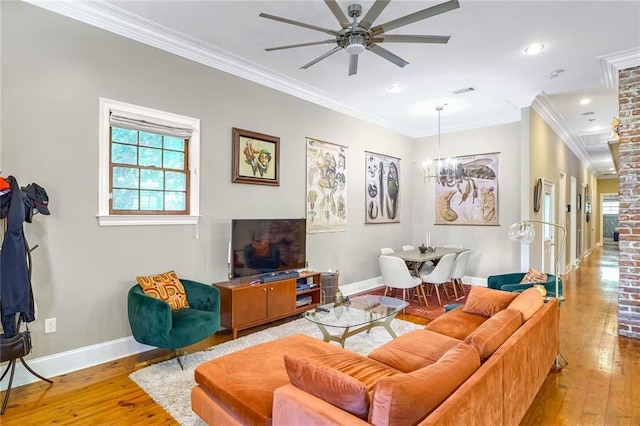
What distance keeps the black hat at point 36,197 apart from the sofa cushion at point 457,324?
3319 millimetres

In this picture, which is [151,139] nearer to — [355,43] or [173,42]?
[173,42]

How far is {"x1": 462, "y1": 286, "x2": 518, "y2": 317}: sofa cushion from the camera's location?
127 inches

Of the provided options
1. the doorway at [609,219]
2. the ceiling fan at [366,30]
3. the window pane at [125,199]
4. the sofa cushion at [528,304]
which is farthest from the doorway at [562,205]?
the doorway at [609,219]

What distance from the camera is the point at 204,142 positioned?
3992mm

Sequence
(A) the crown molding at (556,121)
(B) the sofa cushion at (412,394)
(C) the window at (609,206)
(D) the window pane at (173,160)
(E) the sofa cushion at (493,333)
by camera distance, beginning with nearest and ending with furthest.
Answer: (B) the sofa cushion at (412,394)
(E) the sofa cushion at (493,333)
(D) the window pane at (173,160)
(A) the crown molding at (556,121)
(C) the window at (609,206)

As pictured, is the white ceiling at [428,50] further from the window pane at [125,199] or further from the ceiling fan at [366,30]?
the window pane at [125,199]

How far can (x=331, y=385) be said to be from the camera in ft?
4.67

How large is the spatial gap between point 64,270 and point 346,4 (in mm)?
3411

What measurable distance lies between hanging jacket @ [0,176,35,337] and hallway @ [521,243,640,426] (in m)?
3.69

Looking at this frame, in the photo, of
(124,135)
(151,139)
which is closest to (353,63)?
(151,139)

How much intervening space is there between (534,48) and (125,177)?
15.1 ft

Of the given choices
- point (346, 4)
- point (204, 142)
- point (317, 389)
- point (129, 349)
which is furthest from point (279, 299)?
point (346, 4)

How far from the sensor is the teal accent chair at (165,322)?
2920 mm

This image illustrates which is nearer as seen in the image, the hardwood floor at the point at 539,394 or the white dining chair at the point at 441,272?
the hardwood floor at the point at 539,394
